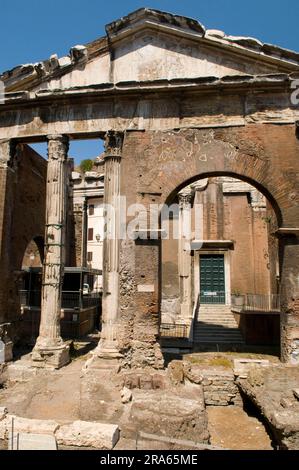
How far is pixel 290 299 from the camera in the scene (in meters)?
8.38

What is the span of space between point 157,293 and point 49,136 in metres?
5.05

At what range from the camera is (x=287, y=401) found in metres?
6.08

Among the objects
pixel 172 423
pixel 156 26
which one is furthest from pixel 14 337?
pixel 156 26

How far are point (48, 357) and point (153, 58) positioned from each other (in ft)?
26.6

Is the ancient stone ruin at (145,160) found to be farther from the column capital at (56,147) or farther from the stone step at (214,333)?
the stone step at (214,333)

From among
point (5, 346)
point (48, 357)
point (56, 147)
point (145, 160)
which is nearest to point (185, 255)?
point (145, 160)

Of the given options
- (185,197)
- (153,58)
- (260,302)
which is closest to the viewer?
(153,58)

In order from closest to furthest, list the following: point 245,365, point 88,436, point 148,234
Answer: point 88,436 → point 245,365 → point 148,234

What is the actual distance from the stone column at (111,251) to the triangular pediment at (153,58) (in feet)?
6.31

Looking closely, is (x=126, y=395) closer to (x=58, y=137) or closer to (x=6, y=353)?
(x=6, y=353)

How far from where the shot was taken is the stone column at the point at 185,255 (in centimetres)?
1584

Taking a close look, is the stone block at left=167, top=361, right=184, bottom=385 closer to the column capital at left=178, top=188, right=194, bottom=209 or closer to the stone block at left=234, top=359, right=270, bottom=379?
the stone block at left=234, top=359, right=270, bottom=379

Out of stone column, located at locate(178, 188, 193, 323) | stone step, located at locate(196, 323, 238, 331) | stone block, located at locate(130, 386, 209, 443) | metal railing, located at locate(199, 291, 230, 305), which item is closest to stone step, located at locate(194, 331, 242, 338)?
stone step, located at locate(196, 323, 238, 331)

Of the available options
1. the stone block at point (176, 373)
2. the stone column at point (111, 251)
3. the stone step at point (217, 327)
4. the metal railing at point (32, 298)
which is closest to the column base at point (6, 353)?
the stone column at point (111, 251)
